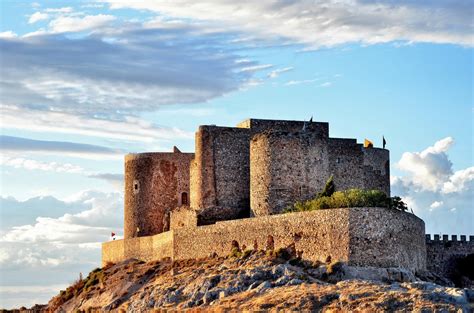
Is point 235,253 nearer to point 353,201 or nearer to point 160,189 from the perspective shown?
point 353,201

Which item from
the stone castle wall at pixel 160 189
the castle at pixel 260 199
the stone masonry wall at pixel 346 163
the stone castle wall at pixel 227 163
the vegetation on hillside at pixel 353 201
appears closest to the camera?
the castle at pixel 260 199

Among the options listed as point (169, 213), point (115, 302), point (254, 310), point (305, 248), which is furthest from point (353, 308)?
point (169, 213)

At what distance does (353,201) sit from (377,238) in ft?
9.51

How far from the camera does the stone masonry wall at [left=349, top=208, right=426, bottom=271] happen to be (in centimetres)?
6538

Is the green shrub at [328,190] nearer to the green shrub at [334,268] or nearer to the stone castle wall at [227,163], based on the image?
the stone castle wall at [227,163]

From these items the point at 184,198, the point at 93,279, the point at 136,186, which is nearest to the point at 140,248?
the point at 93,279

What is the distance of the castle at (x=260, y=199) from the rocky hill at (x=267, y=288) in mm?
940

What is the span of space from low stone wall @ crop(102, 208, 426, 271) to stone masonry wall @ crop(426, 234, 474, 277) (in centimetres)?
866

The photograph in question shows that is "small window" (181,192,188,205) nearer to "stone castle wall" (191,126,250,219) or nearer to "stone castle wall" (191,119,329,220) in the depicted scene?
"stone castle wall" (191,119,329,220)

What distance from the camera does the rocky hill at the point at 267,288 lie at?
59.9 meters

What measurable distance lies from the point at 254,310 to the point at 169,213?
871 inches

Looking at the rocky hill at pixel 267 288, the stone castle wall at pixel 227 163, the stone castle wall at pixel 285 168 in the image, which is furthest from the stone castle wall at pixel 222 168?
the rocky hill at pixel 267 288

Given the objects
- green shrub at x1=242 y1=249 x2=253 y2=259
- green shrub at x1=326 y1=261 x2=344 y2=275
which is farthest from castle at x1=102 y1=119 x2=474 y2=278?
green shrub at x1=242 y1=249 x2=253 y2=259

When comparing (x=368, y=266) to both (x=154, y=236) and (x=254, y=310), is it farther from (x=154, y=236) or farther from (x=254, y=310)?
(x=154, y=236)
